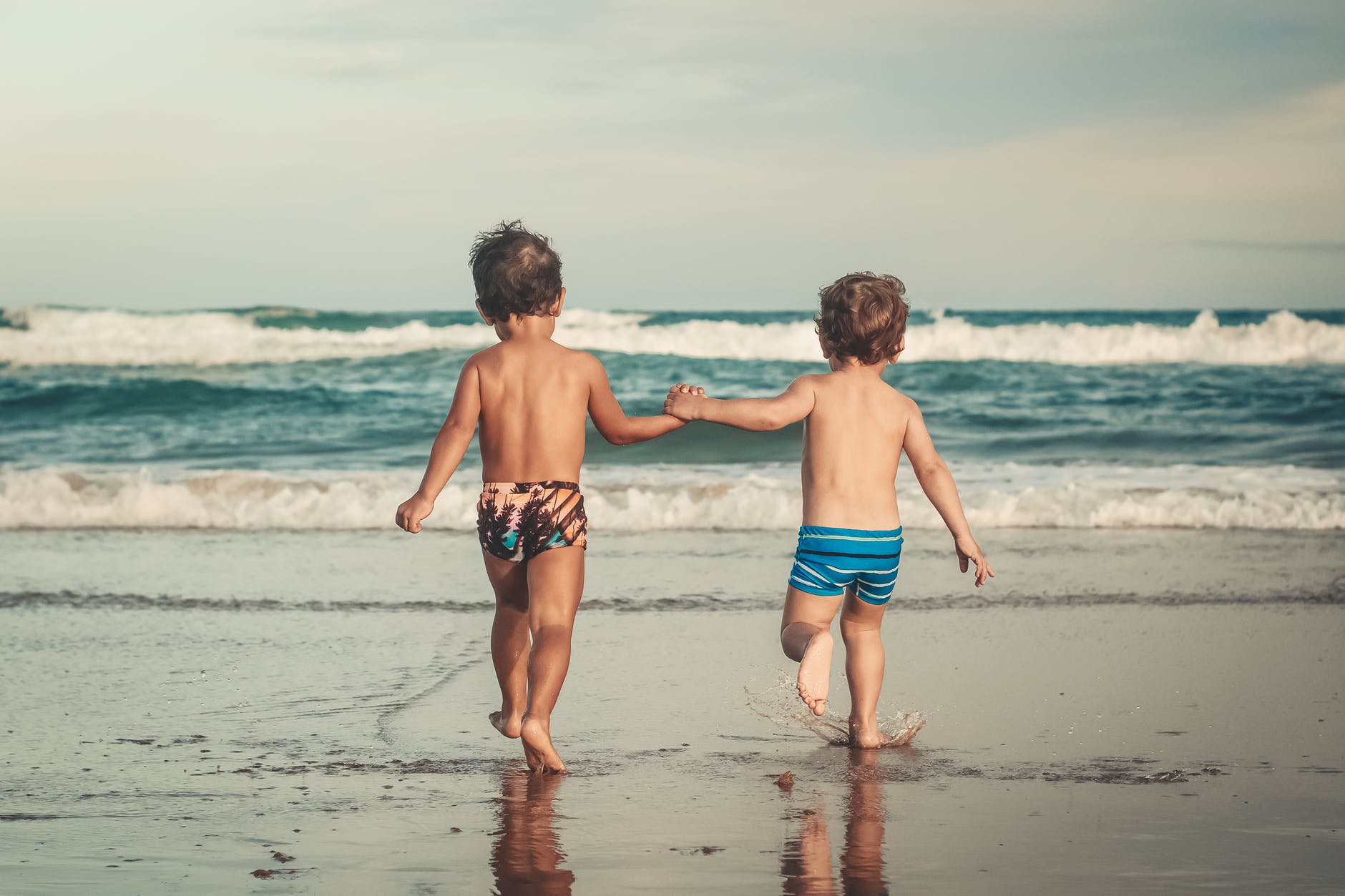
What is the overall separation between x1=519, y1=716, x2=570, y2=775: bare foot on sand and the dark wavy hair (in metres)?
1.14

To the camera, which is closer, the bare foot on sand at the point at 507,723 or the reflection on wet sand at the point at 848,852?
the reflection on wet sand at the point at 848,852

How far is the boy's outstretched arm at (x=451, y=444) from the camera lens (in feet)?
11.5

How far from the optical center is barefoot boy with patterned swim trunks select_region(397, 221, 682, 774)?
11.9 feet

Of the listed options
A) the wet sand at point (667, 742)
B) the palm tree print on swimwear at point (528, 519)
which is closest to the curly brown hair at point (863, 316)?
the palm tree print on swimwear at point (528, 519)

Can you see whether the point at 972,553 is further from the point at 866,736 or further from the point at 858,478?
the point at 866,736

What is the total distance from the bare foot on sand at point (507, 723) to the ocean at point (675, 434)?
17.6 ft

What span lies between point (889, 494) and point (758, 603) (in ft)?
8.22

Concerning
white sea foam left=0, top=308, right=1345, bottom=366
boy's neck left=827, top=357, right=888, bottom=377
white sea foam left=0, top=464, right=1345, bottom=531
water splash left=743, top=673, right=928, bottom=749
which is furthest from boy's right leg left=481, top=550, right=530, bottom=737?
white sea foam left=0, top=308, right=1345, bottom=366

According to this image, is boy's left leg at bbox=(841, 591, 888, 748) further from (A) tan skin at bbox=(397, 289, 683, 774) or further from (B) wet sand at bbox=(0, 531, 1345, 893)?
(A) tan skin at bbox=(397, 289, 683, 774)

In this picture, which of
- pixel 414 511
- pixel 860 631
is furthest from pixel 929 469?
pixel 414 511

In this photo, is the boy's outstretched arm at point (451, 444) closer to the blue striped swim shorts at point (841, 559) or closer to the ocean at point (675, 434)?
the blue striped swim shorts at point (841, 559)

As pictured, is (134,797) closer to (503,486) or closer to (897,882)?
(503,486)

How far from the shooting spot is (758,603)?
249 inches

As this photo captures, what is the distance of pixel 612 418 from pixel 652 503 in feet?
19.1
